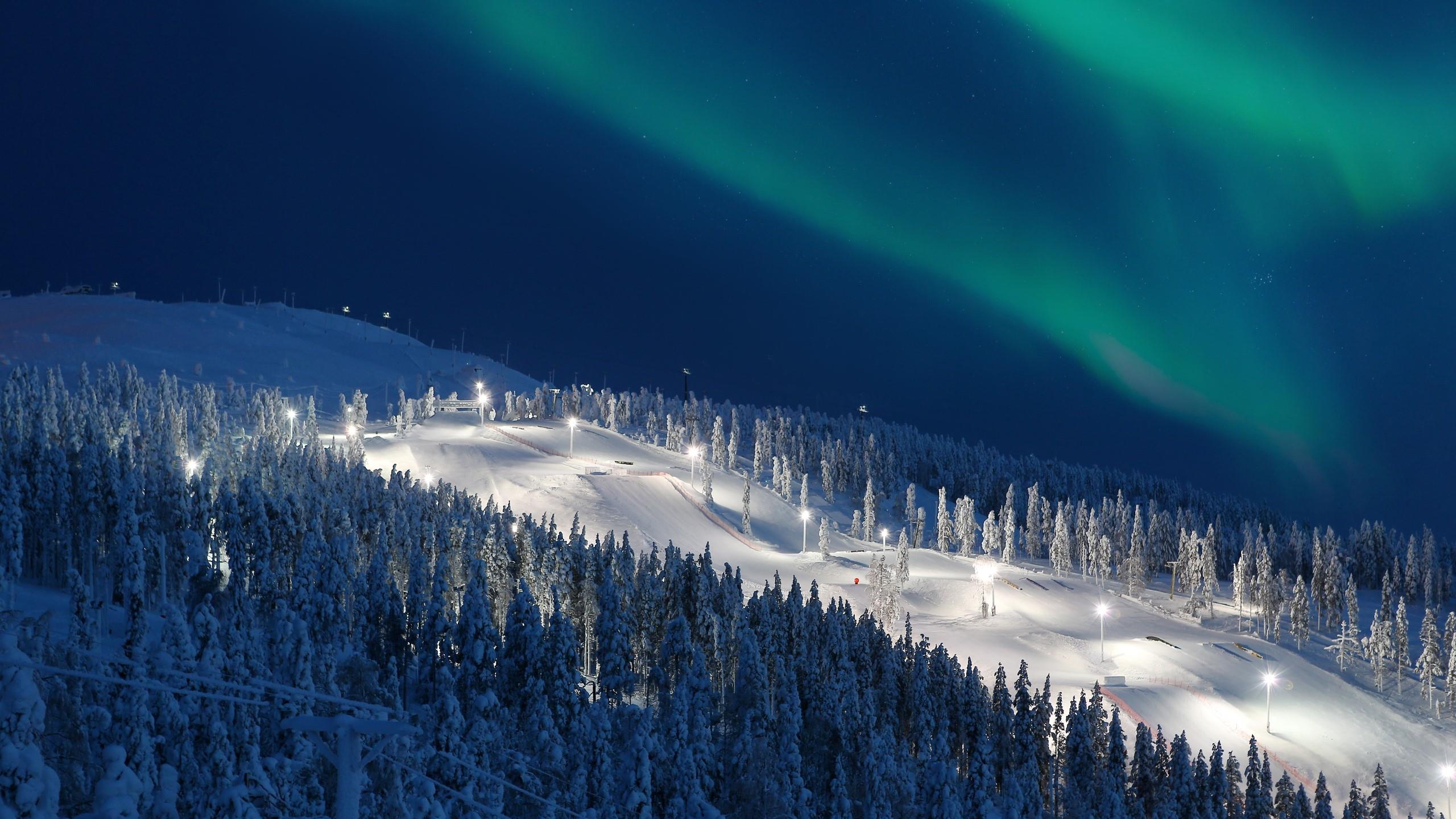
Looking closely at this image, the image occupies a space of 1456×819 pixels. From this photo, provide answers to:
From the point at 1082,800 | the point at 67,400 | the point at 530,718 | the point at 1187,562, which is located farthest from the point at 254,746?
the point at 1187,562

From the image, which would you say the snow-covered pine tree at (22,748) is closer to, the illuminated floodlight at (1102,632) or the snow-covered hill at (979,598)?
the snow-covered hill at (979,598)

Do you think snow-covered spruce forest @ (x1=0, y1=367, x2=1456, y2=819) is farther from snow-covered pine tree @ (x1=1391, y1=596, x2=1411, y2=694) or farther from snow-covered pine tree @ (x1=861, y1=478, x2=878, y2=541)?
snow-covered pine tree @ (x1=861, y1=478, x2=878, y2=541)

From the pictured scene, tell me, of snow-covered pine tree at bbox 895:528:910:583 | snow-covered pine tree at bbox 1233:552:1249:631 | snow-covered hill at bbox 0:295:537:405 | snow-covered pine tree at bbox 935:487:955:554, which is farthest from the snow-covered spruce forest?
snow-covered hill at bbox 0:295:537:405

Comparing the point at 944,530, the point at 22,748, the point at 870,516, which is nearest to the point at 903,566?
the point at 870,516

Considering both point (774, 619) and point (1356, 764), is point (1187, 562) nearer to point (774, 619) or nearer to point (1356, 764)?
point (1356, 764)

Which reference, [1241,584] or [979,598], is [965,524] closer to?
[1241,584]

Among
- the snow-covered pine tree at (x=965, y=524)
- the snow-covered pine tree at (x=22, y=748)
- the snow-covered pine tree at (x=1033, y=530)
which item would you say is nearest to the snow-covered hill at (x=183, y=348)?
the snow-covered pine tree at (x=965, y=524)
